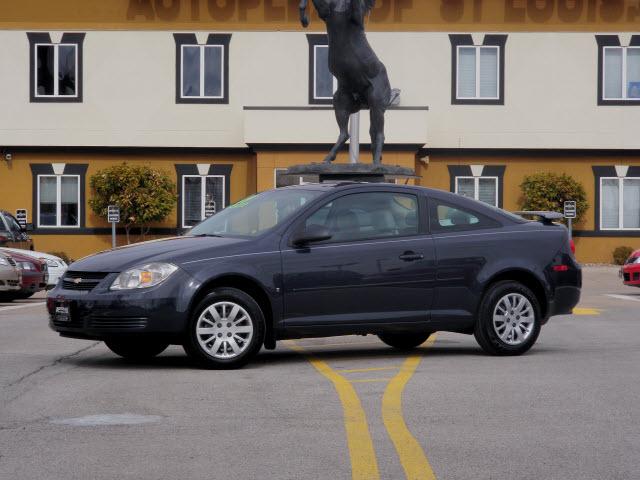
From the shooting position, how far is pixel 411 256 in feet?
39.5

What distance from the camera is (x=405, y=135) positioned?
37062mm

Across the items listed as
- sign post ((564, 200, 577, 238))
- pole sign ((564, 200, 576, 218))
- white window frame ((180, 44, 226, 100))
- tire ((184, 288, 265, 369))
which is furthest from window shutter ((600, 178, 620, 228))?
tire ((184, 288, 265, 369))

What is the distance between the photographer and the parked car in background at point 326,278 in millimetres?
11086

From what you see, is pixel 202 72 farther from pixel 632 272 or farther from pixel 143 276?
pixel 143 276

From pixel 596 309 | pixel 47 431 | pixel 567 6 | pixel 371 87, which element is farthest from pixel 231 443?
pixel 567 6

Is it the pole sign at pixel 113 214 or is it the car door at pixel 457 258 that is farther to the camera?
the pole sign at pixel 113 214

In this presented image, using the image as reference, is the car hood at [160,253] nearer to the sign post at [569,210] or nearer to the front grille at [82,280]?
the front grille at [82,280]

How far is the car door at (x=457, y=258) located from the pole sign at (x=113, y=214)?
24120 mm

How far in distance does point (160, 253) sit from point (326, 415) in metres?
3.08

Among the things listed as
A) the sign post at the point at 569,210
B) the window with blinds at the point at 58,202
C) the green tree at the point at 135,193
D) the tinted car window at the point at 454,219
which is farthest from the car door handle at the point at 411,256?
the window with blinds at the point at 58,202

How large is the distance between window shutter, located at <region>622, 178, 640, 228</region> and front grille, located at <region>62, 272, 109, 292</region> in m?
29.3

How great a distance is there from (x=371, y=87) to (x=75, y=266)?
8.60 meters

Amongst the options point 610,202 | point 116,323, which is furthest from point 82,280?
point 610,202

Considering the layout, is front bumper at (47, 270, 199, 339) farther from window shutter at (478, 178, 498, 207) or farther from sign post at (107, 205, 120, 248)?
window shutter at (478, 178, 498, 207)
